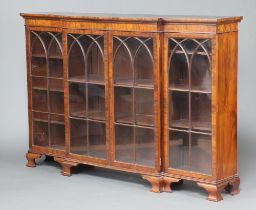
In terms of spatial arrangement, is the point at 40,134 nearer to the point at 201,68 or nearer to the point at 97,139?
the point at 97,139

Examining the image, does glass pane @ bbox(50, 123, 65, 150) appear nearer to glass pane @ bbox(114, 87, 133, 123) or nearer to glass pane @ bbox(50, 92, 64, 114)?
glass pane @ bbox(50, 92, 64, 114)

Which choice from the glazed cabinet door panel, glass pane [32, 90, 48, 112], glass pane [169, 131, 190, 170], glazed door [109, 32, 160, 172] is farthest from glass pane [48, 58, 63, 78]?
glass pane [169, 131, 190, 170]

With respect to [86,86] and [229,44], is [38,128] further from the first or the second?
[229,44]

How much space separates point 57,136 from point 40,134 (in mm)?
199

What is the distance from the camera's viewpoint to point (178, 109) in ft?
22.3

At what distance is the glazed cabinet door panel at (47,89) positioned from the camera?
24.5 ft

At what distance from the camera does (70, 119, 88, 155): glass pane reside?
24.0 ft

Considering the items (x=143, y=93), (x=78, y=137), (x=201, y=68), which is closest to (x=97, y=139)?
(x=78, y=137)

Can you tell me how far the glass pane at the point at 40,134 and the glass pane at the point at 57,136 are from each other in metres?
0.08

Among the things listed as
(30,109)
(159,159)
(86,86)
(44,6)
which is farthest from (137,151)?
(44,6)

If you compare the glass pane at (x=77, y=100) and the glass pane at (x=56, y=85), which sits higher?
the glass pane at (x=56, y=85)

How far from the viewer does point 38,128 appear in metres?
7.71

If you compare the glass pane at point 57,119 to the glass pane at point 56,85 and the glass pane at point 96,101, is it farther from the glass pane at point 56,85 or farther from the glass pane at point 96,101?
the glass pane at point 96,101

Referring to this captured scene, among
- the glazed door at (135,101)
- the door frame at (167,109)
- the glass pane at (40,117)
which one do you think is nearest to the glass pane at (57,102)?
the glass pane at (40,117)
